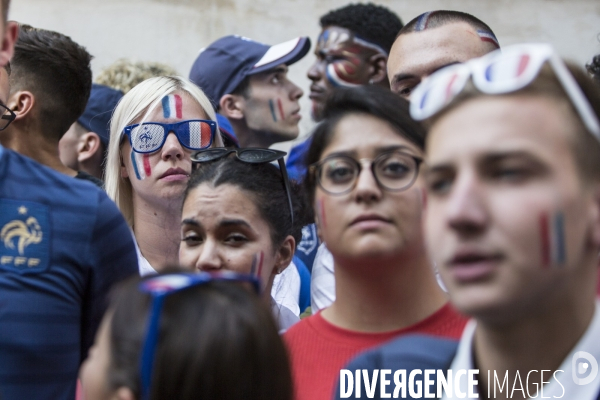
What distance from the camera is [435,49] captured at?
351cm

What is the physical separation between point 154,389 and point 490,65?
92 centimetres

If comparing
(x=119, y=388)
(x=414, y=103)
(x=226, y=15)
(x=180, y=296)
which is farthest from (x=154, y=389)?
(x=226, y=15)

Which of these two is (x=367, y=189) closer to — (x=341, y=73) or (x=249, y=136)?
(x=249, y=136)

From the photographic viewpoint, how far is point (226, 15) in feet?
21.8

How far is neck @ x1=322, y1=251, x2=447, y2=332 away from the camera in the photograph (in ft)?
8.03

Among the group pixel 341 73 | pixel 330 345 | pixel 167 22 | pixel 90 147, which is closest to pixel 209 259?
pixel 330 345

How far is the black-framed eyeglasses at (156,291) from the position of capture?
1.72 meters

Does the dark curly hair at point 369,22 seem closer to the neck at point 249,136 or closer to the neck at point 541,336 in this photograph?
the neck at point 249,136

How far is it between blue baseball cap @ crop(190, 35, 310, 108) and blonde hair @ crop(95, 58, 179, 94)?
0.23 meters

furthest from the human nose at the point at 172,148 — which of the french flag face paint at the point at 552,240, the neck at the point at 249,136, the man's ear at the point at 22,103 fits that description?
the french flag face paint at the point at 552,240

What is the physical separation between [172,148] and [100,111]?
1.32 meters

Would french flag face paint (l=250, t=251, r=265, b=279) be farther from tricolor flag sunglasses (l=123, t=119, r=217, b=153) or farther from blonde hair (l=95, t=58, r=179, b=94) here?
blonde hair (l=95, t=58, r=179, b=94)

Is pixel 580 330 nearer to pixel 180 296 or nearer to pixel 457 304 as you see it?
pixel 457 304

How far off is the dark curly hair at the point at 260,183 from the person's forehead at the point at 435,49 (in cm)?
70
